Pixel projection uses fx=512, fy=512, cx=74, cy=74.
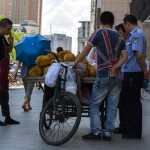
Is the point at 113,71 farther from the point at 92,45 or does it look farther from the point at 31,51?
the point at 31,51

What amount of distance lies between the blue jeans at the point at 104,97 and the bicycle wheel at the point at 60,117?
295 mm

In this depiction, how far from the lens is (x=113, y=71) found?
7.31 metres

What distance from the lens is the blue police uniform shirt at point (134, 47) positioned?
7.64m

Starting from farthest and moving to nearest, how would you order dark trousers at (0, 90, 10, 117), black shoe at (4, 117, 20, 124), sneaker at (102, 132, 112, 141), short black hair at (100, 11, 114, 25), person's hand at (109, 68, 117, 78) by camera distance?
black shoe at (4, 117, 20, 124)
dark trousers at (0, 90, 10, 117)
short black hair at (100, 11, 114, 25)
sneaker at (102, 132, 112, 141)
person's hand at (109, 68, 117, 78)

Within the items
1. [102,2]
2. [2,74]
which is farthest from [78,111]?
[102,2]

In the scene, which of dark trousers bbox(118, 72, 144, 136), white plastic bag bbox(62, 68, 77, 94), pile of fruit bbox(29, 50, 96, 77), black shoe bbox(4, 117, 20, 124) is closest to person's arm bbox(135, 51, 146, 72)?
dark trousers bbox(118, 72, 144, 136)

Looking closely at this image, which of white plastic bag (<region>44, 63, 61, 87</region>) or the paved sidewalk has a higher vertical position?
white plastic bag (<region>44, 63, 61, 87</region>)

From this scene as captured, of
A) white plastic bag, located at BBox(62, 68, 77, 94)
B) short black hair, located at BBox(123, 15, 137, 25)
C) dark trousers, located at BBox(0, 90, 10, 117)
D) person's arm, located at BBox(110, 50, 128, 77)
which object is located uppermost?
short black hair, located at BBox(123, 15, 137, 25)

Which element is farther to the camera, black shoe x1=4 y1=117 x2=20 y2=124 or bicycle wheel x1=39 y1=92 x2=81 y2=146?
black shoe x1=4 y1=117 x2=20 y2=124

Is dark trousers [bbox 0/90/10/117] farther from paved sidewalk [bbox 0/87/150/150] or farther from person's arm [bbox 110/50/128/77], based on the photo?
person's arm [bbox 110/50/128/77]

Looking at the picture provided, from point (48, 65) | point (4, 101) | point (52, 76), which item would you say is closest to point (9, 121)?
point (4, 101)

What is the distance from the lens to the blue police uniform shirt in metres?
7.64

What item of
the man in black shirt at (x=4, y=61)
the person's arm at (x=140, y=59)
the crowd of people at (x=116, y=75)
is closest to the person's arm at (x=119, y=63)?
the crowd of people at (x=116, y=75)

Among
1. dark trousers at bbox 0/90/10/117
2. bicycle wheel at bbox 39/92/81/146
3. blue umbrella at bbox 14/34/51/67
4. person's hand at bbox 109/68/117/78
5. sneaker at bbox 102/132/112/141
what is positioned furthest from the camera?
blue umbrella at bbox 14/34/51/67
